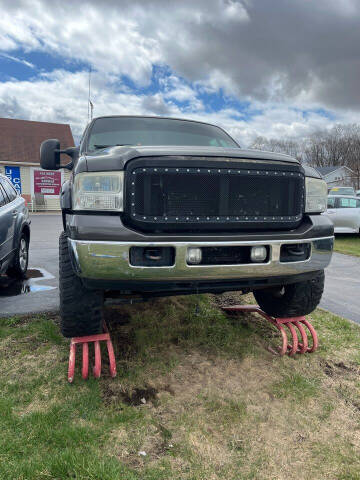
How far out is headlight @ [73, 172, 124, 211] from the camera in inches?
78.4

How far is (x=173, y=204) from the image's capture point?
2070 mm

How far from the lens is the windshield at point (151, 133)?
3145 mm

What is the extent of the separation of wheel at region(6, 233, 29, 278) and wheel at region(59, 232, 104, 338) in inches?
118

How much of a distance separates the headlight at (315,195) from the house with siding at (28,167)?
22.8 meters

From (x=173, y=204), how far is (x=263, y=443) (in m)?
1.35

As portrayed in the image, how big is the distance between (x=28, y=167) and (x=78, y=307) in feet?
78.1

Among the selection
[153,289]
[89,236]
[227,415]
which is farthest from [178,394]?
[89,236]

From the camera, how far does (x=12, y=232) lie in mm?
4672

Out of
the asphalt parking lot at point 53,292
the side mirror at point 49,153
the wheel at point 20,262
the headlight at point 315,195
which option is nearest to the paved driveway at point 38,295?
the asphalt parking lot at point 53,292

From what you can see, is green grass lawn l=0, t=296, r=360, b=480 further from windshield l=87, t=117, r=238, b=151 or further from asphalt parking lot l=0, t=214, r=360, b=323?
windshield l=87, t=117, r=238, b=151

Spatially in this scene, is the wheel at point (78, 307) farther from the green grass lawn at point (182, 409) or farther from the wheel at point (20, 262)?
the wheel at point (20, 262)

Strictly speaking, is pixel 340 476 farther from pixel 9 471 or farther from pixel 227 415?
pixel 9 471

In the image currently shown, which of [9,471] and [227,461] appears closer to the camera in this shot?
[9,471]

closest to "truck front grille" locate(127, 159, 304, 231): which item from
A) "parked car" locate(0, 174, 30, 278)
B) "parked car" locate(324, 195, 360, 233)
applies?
"parked car" locate(0, 174, 30, 278)
